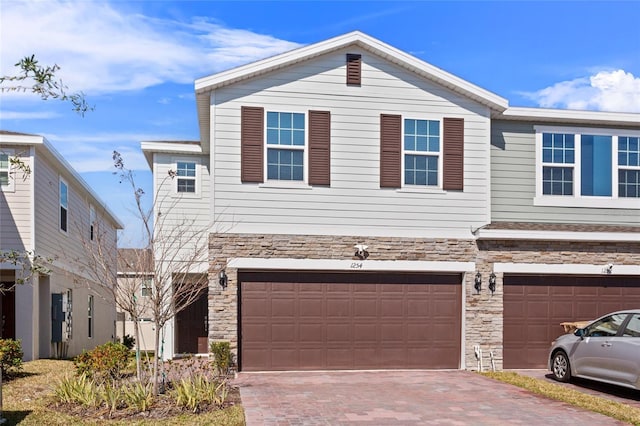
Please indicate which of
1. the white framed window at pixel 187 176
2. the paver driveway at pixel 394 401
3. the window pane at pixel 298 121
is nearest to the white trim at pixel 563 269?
the paver driveway at pixel 394 401

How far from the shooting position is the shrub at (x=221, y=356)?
1434cm

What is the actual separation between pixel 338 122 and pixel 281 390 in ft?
20.7

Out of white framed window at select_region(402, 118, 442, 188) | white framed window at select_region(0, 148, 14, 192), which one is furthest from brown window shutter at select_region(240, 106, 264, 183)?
white framed window at select_region(0, 148, 14, 192)

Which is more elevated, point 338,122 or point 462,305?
point 338,122

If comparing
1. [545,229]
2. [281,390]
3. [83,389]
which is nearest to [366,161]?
[545,229]

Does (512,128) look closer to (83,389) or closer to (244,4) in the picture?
(244,4)

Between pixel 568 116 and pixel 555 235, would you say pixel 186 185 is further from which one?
pixel 568 116

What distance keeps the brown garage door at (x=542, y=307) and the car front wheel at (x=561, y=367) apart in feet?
5.48

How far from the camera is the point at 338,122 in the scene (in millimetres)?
15609

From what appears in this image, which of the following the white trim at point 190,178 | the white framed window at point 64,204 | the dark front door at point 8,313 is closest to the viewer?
the white trim at point 190,178

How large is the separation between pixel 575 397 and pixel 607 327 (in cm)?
170

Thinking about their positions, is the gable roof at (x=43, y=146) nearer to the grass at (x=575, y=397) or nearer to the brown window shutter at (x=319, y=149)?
the brown window shutter at (x=319, y=149)

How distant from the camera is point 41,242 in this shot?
18656mm

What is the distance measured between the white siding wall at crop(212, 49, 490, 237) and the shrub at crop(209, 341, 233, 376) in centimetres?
254
